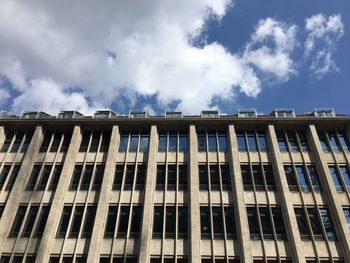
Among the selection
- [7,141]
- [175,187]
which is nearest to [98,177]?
[175,187]

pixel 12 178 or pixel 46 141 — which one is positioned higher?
pixel 46 141

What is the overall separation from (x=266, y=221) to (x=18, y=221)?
19.6 meters

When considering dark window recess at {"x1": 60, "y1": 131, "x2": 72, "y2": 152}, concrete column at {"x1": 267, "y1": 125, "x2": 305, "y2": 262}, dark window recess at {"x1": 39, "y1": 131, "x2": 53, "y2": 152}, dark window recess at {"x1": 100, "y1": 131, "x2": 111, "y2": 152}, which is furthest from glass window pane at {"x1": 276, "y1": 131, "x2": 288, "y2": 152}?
dark window recess at {"x1": 39, "y1": 131, "x2": 53, "y2": 152}

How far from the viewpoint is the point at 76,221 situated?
24047mm

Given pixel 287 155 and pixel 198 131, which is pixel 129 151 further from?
pixel 287 155

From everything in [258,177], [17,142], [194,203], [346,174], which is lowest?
[194,203]

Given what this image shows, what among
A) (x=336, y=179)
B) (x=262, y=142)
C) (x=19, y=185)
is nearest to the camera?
(x=19, y=185)

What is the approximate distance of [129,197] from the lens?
25.0 metres

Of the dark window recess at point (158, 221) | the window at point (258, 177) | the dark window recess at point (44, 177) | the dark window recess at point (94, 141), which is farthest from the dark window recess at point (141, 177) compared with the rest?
the window at point (258, 177)

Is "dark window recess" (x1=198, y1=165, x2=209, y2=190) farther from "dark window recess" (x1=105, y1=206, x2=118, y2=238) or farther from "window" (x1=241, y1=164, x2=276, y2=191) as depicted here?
"dark window recess" (x1=105, y1=206, x2=118, y2=238)

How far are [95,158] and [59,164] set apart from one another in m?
3.17

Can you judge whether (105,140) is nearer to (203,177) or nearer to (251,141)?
(203,177)

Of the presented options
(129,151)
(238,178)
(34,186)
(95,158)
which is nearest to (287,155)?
(238,178)

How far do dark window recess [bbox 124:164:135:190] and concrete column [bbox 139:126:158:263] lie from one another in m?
1.53
